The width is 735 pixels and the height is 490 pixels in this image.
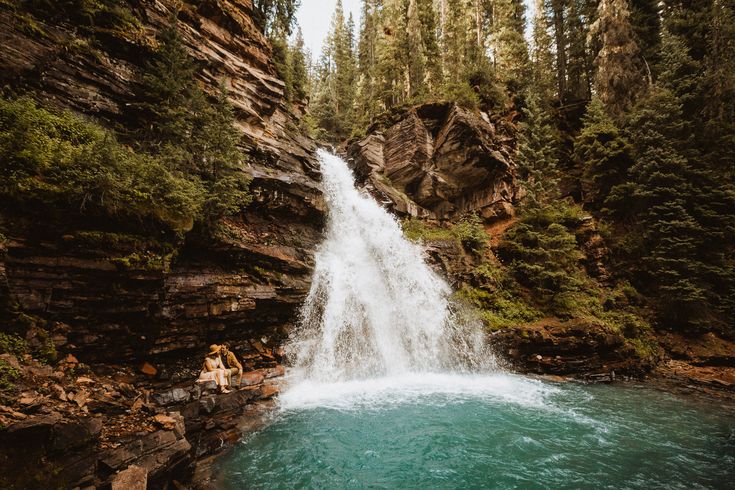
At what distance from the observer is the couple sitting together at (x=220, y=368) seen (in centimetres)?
836

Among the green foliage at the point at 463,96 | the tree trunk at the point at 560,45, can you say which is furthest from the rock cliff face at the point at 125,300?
the tree trunk at the point at 560,45

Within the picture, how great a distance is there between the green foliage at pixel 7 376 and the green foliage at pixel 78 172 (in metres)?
3.19

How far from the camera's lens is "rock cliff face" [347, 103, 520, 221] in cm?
2052

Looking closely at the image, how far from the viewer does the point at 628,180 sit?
1786 centimetres

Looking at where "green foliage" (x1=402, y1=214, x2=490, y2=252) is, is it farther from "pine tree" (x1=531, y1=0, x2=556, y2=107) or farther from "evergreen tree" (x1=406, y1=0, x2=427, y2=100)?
"evergreen tree" (x1=406, y1=0, x2=427, y2=100)

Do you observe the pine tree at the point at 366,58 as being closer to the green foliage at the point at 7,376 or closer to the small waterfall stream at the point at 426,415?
the small waterfall stream at the point at 426,415

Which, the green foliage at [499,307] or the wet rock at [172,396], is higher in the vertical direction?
the green foliage at [499,307]

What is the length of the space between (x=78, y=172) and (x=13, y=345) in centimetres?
346

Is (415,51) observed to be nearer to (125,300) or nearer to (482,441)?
(125,300)

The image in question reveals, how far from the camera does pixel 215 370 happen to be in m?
8.55

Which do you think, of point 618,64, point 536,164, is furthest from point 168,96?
point 618,64

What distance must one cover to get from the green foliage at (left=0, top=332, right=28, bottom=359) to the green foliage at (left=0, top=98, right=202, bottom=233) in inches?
99.7

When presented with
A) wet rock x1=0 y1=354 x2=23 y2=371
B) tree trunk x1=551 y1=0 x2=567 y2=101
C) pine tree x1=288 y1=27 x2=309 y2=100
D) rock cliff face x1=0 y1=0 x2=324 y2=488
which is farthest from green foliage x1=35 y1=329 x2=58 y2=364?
tree trunk x1=551 y1=0 x2=567 y2=101

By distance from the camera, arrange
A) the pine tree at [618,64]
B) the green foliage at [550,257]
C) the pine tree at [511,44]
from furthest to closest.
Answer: the pine tree at [511,44] < the pine tree at [618,64] < the green foliage at [550,257]
